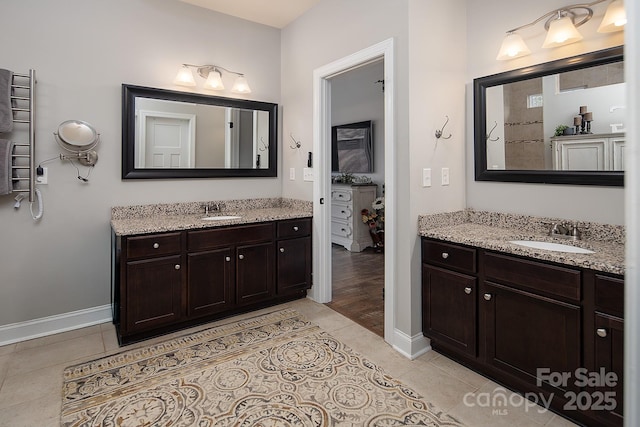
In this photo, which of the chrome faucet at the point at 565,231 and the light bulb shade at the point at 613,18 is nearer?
the light bulb shade at the point at 613,18

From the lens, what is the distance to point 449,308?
89.0 inches

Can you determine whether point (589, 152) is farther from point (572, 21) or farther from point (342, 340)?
point (342, 340)

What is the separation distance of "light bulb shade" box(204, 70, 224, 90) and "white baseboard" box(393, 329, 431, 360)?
8.73 ft

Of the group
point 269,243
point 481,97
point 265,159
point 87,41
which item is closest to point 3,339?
point 269,243

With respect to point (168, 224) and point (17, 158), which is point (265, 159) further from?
point (17, 158)

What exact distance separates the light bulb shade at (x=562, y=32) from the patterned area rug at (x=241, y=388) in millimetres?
2205

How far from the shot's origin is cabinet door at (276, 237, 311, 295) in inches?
127

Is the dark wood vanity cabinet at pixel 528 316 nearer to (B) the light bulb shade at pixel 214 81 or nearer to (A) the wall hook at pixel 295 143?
(A) the wall hook at pixel 295 143

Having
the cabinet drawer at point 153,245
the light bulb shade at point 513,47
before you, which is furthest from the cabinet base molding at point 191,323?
the light bulb shade at point 513,47

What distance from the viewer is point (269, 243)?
3.12 meters

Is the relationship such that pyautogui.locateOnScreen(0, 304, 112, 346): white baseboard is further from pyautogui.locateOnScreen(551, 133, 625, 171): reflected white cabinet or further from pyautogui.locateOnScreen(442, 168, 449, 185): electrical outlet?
pyautogui.locateOnScreen(551, 133, 625, 171): reflected white cabinet

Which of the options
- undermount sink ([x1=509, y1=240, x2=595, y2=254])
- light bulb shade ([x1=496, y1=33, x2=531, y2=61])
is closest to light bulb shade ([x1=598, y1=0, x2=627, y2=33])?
light bulb shade ([x1=496, y1=33, x2=531, y2=61])

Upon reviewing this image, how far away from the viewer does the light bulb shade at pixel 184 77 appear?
3.12 metres

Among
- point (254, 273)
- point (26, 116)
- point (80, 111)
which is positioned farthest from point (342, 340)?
point (26, 116)
